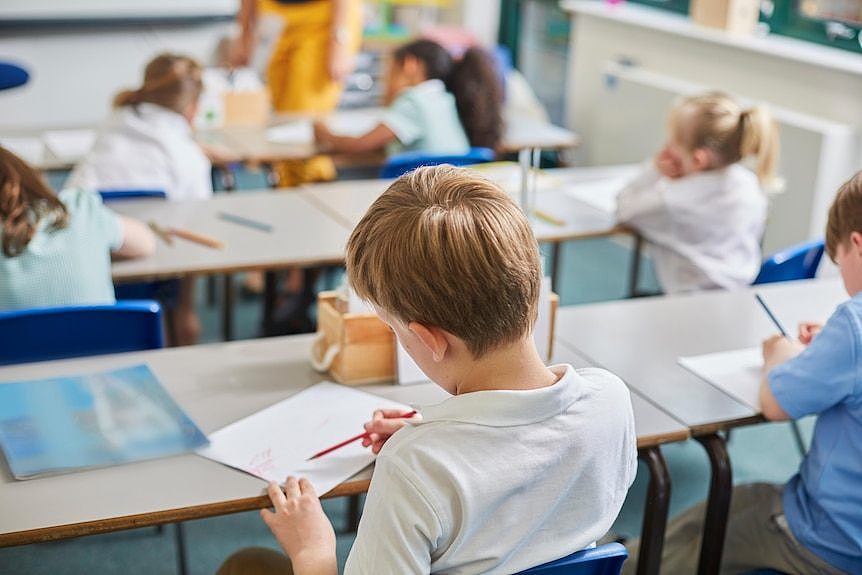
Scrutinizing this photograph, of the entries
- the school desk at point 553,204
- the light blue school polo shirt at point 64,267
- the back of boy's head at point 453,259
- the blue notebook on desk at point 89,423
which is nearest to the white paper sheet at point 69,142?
the school desk at point 553,204

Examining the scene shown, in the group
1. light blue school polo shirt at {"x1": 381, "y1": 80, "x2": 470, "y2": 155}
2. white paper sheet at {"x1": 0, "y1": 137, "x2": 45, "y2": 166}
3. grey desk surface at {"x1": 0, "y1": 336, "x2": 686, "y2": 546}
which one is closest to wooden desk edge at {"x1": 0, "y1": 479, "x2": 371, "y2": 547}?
grey desk surface at {"x1": 0, "y1": 336, "x2": 686, "y2": 546}

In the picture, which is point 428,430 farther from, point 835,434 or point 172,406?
point 835,434

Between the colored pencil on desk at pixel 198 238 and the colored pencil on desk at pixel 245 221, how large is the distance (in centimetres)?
16

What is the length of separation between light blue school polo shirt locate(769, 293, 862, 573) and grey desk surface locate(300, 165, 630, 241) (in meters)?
1.28

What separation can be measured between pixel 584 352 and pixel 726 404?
0.32 meters

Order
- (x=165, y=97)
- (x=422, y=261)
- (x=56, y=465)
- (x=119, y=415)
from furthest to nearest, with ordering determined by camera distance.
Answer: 1. (x=165, y=97)
2. (x=119, y=415)
3. (x=56, y=465)
4. (x=422, y=261)

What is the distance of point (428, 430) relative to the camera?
1274mm

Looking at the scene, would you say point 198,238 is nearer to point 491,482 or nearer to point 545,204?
point 545,204

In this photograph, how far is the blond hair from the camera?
10.2 feet

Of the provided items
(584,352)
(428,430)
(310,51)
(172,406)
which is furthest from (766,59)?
(428,430)

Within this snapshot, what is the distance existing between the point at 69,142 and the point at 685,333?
8.23ft

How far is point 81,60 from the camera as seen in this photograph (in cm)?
603

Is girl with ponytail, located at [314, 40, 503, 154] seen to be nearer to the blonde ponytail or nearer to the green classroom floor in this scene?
the blonde ponytail

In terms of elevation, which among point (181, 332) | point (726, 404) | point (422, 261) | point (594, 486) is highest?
point (422, 261)
